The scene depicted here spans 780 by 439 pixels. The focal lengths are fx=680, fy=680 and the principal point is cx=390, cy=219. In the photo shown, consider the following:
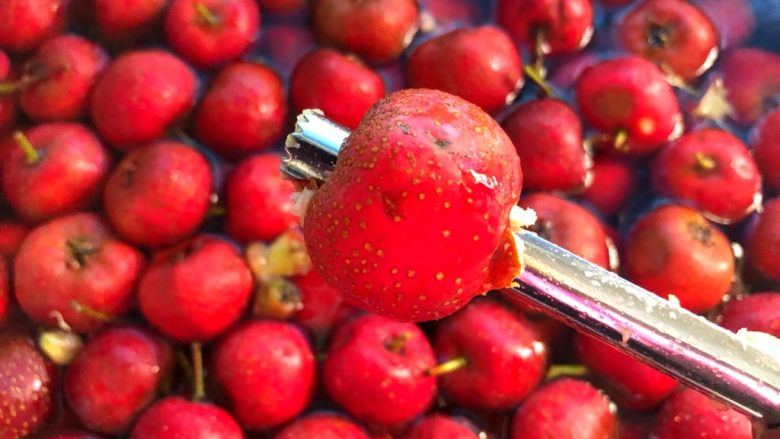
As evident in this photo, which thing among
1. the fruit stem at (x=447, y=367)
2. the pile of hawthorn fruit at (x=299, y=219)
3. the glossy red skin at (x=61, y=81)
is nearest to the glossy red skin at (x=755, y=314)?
the pile of hawthorn fruit at (x=299, y=219)

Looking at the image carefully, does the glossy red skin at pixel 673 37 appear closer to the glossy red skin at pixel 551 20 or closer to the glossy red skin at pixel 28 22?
the glossy red skin at pixel 551 20

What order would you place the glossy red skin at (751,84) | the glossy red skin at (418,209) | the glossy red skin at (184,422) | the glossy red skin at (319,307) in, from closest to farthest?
the glossy red skin at (418,209)
the glossy red skin at (184,422)
the glossy red skin at (319,307)
the glossy red skin at (751,84)

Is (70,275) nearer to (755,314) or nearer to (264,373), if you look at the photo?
(264,373)

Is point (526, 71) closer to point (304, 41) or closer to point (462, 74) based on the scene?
point (462, 74)

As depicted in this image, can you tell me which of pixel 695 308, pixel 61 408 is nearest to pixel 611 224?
pixel 695 308

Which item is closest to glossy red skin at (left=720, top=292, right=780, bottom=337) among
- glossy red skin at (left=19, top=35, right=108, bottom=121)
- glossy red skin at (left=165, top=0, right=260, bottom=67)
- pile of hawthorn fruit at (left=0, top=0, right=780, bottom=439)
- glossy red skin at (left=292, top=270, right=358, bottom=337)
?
pile of hawthorn fruit at (left=0, top=0, right=780, bottom=439)

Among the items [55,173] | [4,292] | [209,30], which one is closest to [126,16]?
[209,30]

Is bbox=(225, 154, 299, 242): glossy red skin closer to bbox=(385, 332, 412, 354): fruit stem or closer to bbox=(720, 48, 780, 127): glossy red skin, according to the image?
bbox=(385, 332, 412, 354): fruit stem
